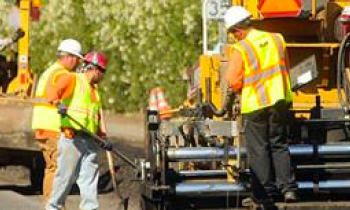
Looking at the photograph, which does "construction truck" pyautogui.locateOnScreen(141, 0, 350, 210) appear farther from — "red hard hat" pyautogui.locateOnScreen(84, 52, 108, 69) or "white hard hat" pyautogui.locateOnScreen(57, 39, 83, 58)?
"white hard hat" pyautogui.locateOnScreen(57, 39, 83, 58)

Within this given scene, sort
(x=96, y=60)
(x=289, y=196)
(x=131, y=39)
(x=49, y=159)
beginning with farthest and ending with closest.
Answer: (x=131, y=39) → (x=49, y=159) → (x=96, y=60) → (x=289, y=196)

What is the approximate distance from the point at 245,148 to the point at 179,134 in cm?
→ 98

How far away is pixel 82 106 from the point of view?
11.3m

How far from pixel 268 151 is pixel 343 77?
54.1 inches

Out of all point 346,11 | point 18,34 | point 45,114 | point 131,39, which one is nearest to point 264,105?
point 346,11

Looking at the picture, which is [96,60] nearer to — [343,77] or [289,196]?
[343,77]

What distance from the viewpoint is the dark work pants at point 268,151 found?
9438 millimetres

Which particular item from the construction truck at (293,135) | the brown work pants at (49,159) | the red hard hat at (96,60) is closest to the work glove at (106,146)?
the construction truck at (293,135)

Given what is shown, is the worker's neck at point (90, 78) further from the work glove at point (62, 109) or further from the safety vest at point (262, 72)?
the safety vest at point (262, 72)

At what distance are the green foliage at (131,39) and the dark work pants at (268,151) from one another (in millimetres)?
16211

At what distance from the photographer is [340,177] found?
989 centimetres

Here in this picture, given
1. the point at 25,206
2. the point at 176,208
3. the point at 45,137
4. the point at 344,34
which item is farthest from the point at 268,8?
the point at 25,206

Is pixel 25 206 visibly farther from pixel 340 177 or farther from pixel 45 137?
pixel 340 177

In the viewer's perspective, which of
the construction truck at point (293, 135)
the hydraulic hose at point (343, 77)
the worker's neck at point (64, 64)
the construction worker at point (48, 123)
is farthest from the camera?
the construction worker at point (48, 123)
